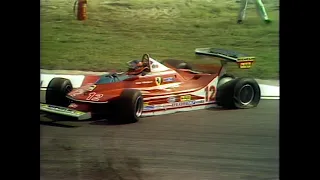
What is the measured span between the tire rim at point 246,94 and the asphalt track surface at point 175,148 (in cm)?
5

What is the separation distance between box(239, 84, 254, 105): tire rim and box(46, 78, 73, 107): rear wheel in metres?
0.98

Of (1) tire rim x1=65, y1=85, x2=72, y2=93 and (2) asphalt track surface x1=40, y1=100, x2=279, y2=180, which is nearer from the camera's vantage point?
(2) asphalt track surface x1=40, y1=100, x2=279, y2=180

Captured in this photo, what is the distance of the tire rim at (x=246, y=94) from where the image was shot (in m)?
2.56

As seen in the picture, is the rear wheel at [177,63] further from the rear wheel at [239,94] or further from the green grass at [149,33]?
the rear wheel at [239,94]

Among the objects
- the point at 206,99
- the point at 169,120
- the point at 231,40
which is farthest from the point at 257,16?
the point at 169,120

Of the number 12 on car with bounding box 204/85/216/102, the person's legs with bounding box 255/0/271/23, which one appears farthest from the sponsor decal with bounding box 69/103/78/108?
the person's legs with bounding box 255/0/271/23

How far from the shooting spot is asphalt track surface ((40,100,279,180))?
8.21 feet

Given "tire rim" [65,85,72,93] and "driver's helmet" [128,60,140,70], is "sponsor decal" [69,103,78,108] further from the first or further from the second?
"driver's helmet" [128,60,140,70]

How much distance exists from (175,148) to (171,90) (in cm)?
33

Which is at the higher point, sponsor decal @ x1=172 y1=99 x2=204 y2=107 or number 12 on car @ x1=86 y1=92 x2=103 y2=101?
number 12 on car @ x1=86 y1=92 x2=103 y2=101

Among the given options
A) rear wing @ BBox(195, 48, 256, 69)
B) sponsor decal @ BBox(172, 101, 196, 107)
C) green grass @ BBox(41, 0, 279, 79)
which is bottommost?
sponsor decal @ BBox(172, 101, 196, 107)

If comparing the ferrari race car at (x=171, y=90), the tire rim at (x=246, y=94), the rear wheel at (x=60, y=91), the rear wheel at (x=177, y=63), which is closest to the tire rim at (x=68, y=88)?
the rear wheel at (x=60, y=91)
